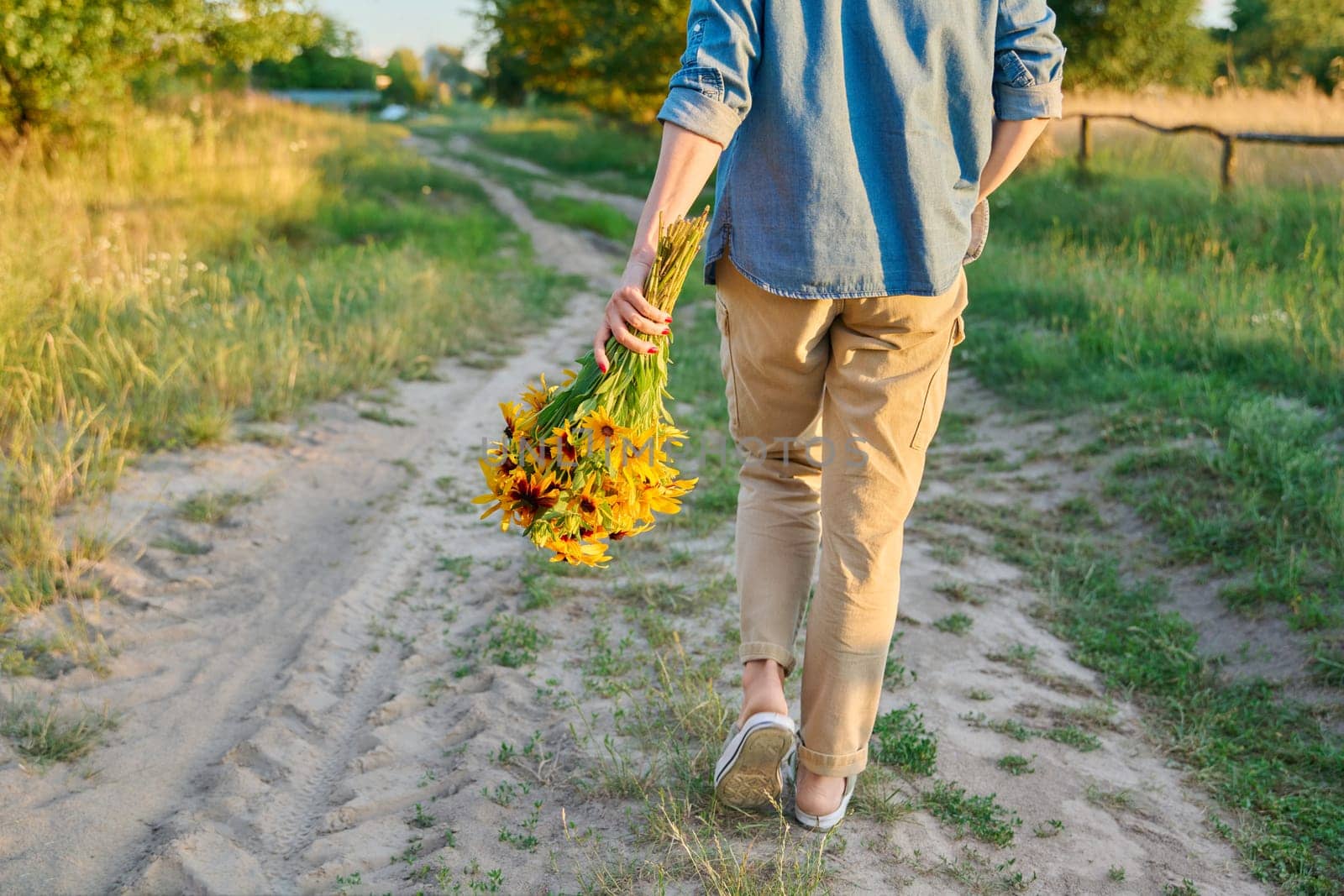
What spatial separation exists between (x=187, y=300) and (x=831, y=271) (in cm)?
543

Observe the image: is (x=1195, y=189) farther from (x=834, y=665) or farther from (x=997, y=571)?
(x=834, y=665)

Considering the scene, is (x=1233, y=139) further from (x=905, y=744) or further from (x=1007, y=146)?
(x=905, y=744)

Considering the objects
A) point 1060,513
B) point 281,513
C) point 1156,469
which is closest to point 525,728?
point 281,513

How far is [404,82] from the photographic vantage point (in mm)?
66875

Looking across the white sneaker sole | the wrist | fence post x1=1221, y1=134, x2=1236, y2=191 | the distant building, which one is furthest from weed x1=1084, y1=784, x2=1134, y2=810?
the distant building

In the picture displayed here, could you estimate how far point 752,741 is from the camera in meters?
2.33

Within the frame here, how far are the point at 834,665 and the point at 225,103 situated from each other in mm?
15759

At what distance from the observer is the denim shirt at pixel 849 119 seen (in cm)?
197

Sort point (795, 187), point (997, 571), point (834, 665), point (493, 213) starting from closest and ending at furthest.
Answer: point (795, 187) < point (834, 665) < point (997, 571) < point (493, 213)

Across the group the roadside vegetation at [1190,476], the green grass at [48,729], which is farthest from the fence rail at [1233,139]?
the green grass at [48,729]

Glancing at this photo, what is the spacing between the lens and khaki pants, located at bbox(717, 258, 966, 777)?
7.16 feet

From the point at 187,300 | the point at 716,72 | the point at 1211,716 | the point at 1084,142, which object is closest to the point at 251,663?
the point at 716,72

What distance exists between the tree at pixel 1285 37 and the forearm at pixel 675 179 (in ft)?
76.1

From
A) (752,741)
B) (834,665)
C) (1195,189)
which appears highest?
(1195,189)
